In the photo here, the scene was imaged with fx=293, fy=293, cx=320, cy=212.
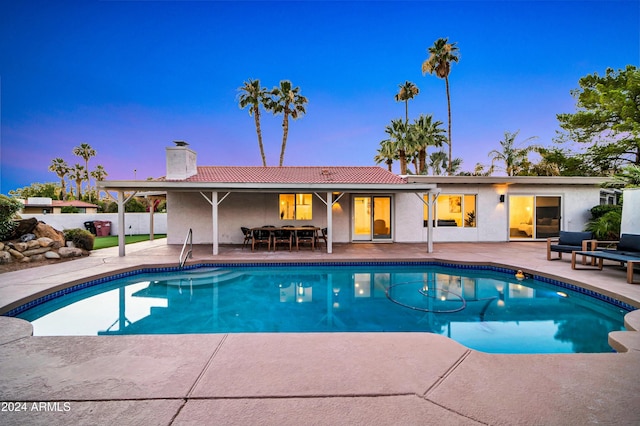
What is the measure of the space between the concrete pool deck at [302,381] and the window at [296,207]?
9.03 metres

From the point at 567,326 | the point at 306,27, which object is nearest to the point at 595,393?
the point at 567,326

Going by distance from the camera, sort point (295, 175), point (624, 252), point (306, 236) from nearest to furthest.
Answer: point (624, 252)
point (306, 236)
point (295, 175)

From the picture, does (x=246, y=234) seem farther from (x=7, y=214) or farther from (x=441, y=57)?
(x=441, y=57)

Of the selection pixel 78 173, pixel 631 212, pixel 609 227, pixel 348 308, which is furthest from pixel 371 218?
pixel 78 173

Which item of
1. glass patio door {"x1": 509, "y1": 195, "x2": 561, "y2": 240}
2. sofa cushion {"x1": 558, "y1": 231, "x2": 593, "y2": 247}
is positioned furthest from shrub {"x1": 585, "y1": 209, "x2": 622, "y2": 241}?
sofa cushion {"x1": 558, "y1": 231, "x2": 593, "y2": 247}

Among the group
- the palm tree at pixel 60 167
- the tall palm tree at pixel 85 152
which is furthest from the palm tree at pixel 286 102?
the palm tree at pixel 60 167

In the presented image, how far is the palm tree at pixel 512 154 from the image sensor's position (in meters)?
24.0

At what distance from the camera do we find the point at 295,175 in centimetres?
1227

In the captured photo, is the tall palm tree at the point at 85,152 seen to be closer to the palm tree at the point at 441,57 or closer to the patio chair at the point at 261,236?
the patio chair at the point at 261,236

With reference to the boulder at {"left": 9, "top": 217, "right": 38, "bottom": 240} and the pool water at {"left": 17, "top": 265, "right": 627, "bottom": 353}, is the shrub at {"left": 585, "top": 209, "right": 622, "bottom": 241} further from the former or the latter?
the boulder at {"left": 9, "top": 217, "right": 38, "bottom": 240}

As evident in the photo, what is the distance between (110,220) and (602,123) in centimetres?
2715

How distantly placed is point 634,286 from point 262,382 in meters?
7.13

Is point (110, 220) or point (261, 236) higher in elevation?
point (110, 220)

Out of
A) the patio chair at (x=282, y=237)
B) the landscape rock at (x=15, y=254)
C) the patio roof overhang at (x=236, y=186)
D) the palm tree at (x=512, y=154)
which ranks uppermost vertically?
the palm tree at (x=512, y=154)
